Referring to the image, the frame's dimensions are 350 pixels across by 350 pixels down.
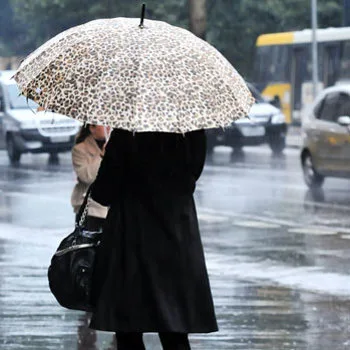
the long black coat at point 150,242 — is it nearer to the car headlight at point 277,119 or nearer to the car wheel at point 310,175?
the car wheel at point 310,175

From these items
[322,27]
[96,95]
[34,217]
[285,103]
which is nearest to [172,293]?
[96,95]

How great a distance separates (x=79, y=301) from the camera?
5445mm

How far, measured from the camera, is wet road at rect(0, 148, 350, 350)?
8289mm

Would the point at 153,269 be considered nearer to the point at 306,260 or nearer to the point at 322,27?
the point at 306,260

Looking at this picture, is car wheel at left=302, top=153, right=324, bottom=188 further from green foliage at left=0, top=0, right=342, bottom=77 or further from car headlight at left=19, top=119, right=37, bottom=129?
green foliage at left=0, top=0, right=342, bottom=77

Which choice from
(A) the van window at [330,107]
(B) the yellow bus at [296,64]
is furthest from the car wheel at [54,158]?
(B) the yellow bus at [296,64]

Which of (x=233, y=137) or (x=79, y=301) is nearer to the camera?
(x=79, y=301)

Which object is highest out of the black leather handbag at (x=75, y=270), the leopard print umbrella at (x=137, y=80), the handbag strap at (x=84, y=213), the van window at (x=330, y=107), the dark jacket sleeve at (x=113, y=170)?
the leopard print umbrella at (x=137, y=80)

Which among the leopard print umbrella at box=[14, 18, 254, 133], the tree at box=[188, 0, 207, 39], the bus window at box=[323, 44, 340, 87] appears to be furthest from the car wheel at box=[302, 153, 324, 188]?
the bus window at box=[323, 44, 340, 87]

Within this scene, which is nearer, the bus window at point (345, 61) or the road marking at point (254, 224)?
the road marking at point (254, 224)

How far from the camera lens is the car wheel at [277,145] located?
30047mm

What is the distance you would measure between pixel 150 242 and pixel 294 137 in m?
31.9

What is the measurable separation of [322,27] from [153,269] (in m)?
39.0

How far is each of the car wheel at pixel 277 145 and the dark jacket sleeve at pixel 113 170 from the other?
81.1ft
